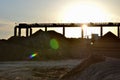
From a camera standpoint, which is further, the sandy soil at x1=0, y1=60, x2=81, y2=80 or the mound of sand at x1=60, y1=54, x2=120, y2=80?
the sandy soil at x1=0, y1=60, x2=81, y2=80

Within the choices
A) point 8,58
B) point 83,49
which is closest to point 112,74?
point 8,58

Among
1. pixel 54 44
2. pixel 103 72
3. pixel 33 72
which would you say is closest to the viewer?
pixel 103 72

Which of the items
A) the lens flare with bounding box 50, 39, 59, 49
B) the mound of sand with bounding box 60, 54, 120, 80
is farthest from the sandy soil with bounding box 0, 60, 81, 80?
the lens flare with bounding box 50, 39, 59, 49

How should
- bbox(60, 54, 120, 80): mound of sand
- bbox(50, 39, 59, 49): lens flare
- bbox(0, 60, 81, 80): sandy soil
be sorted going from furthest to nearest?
bbox(50, 39, 59, 49): lens flare, bbox(0, 60, 81, 80): sandy soil, bbox(60, 54, 120, 80): mound of sand

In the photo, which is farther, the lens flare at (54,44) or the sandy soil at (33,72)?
the lens flare at (54,44)

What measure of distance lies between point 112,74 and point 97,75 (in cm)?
93

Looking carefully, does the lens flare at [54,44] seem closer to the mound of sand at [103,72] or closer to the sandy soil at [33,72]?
the sandy soil at [33,72]

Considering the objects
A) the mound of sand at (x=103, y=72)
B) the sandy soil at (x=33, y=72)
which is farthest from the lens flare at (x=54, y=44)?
the mound of sand at (x=103, y=72)

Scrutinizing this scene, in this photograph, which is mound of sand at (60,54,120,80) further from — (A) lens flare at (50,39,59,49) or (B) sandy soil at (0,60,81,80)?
(A) lens flare at (50,39,59,49)

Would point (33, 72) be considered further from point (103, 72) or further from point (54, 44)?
point (54, 44)

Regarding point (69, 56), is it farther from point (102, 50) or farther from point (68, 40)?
point (102, 50)

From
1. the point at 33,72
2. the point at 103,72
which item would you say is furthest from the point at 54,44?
the point at 103,72

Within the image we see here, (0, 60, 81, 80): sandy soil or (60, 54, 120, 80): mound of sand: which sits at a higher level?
(60, 54, 120, 80): mound of sand

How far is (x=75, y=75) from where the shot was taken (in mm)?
16141
